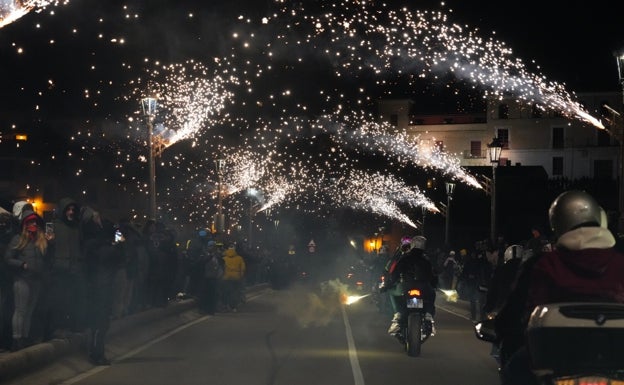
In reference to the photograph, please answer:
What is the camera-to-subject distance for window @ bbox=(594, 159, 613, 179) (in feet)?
357

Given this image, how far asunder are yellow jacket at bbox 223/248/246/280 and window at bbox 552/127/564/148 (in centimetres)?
8803

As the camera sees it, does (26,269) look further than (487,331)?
Yes

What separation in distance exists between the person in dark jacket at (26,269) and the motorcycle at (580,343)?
9.73m

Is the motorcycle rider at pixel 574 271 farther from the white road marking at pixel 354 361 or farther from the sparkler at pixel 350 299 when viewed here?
the sparkler at pixel 350 299

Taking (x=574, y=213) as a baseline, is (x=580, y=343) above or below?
below

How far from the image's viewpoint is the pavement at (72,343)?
1252 cm

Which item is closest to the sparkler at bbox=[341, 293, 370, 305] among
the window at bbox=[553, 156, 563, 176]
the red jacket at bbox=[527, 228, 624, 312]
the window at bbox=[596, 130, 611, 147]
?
the red jacket at bbox=[527, 228, 624, 312]

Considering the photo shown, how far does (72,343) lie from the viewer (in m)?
15.1

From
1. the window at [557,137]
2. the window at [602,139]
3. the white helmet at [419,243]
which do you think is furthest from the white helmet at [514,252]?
the window at [557,137]

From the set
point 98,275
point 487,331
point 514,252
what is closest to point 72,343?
point 98,275

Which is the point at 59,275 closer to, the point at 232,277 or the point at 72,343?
the point at 72,343

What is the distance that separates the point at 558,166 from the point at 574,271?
4357 inches

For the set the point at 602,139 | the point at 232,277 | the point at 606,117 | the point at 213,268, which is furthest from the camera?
the point at 602,139

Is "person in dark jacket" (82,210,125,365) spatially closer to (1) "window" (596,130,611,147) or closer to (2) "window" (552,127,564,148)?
(1) "window" (596,130,611,147)
